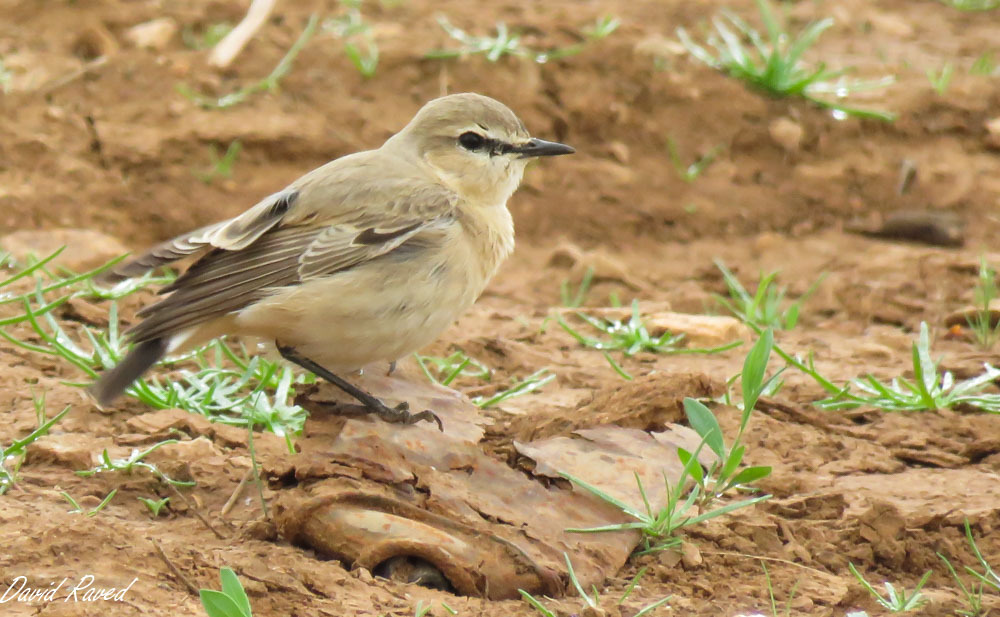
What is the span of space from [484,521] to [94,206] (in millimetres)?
4670

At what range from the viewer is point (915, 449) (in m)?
5.14

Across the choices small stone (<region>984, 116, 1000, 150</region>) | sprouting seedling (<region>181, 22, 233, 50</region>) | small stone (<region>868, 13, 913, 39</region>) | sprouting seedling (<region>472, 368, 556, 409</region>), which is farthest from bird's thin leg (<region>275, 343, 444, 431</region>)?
small stone (<region>868, 13, 913, 39</region>)

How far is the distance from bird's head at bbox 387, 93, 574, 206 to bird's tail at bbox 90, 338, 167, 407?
163cm

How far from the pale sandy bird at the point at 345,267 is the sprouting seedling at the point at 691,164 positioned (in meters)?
3.21

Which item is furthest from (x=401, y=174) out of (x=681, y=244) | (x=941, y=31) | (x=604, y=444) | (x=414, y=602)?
(x=941, y=31)

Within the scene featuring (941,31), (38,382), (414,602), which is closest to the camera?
Answer: (414,602)

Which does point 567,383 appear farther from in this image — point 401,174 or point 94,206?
point 94,206

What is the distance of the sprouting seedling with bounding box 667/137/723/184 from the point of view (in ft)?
28.8

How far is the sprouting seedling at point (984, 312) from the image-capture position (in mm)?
6328

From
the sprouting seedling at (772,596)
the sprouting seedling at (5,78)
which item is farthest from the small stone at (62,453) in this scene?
the sprouting seedling at (5,78)

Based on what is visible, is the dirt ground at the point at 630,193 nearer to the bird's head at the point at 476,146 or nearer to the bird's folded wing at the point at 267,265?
the bird's folded wing at the point at 267,265

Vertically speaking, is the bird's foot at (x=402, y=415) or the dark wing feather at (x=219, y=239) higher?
the dark wing feather at (x=219, y=239)

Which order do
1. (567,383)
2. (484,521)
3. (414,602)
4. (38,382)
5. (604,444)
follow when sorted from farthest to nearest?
(567,383), (38,382), (604,444), (484,521), (414,602)

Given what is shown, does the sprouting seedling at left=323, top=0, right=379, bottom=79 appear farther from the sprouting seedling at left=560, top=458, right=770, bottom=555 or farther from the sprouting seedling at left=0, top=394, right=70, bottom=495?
the sprouting seedling at left=560, top=458, right=770, bottom=555
